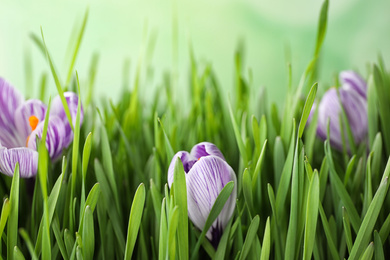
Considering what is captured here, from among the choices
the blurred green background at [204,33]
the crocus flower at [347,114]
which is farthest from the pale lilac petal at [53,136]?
the blurred green background at [204,33]

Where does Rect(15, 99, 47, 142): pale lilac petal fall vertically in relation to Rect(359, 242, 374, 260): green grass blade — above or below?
above

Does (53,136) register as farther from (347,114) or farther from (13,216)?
(347,114)

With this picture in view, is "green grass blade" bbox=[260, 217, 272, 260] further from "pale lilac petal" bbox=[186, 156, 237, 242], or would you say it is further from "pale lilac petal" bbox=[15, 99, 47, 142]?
"pale lilac petal" bbox=[15, 99, 47, 142]

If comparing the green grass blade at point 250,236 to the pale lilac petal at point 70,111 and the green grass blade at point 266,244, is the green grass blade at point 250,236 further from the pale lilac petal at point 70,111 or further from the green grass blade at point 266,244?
the pale lilac petal at point 70,111

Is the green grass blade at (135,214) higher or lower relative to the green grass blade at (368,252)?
higher

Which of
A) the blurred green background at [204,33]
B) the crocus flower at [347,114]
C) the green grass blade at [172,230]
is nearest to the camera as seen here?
the green grass blade at [172,230]

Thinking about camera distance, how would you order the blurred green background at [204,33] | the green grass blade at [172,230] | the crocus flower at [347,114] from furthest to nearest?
the blurred green background at [204,33] → the crocus flower at [347,114] → the green grass blade at [172,230]

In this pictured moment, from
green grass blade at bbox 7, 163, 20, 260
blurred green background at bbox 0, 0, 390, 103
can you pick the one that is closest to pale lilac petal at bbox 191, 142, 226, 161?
green grass blade at bbox 7, 163, 20, 260
